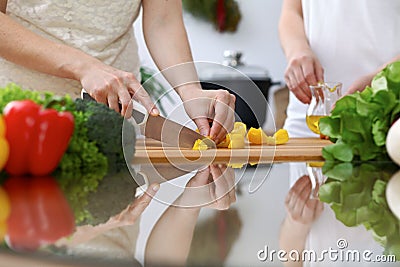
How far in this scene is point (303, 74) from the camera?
2271 millimetres

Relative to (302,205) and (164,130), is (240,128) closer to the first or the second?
(164,130)

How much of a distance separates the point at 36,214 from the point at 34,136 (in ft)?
1.32

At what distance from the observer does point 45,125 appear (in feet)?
4.19

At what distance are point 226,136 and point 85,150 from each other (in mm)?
422

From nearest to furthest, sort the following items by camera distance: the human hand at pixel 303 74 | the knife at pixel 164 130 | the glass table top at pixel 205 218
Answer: the glass table top at pixel 205 218
the knife at pixel 164 130
the human hand at pixel 303 74

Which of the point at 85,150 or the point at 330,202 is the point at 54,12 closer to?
the point at 85,150

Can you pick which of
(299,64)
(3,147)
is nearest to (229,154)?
(3,147)

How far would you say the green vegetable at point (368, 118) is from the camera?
1527 millimetres

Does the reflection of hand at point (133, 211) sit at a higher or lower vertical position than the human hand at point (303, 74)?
higher

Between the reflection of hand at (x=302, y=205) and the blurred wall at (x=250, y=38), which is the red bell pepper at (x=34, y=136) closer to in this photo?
the reflection of hand at (x=302, y=205)

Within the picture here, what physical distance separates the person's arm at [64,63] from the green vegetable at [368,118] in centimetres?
45

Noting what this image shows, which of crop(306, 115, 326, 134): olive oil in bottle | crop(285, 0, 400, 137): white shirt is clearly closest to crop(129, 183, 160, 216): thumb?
crop(306, 115, 326, 134): olive oil in bottle
